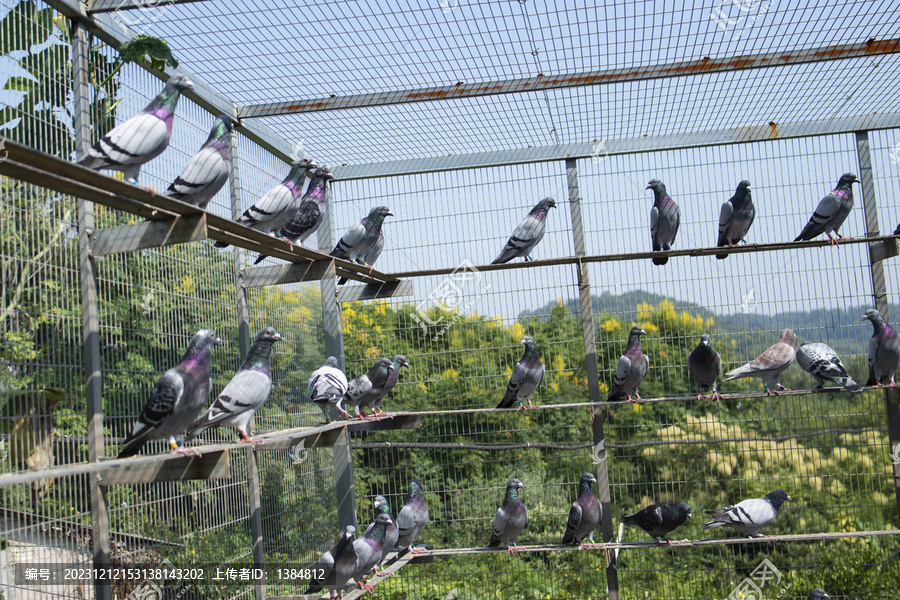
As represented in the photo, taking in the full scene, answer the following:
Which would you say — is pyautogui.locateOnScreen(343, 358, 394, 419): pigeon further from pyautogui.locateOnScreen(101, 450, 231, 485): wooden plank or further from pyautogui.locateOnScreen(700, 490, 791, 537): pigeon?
pyautogui.locateOnScreen(700, 490, 791, 537): pigeon

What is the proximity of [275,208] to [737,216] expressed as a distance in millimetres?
3875

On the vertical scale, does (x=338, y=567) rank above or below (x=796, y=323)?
below

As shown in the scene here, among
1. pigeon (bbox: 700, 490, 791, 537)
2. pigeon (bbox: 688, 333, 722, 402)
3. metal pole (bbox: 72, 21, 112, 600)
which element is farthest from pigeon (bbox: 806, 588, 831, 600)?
metal pole (bbox: 72, 21, 112, 600)

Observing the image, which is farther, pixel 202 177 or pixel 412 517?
pixel 412 517

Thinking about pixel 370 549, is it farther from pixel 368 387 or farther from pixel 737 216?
pixel 737 216

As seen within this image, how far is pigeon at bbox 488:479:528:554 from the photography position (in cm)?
550

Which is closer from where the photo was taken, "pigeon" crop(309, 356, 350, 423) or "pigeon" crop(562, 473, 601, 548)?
"pigeon" crop(309, 356, 350, 423)

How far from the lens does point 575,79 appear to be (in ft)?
16.7

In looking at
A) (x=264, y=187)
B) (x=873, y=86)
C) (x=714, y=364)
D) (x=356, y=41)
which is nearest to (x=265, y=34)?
(x=356, y=41)

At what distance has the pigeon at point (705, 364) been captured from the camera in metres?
5.55

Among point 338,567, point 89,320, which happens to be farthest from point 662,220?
point 89,320

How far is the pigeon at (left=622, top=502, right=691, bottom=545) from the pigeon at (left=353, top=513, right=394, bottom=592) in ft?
7.12

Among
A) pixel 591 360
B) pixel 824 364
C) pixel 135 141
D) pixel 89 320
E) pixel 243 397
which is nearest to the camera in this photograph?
pixel 135 141

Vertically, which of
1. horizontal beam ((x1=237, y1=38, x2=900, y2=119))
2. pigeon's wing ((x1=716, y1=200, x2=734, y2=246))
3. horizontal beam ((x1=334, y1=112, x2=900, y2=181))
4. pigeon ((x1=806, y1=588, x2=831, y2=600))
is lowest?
pigeon ((x1=806, y1=588, x2=831, y2=600))
